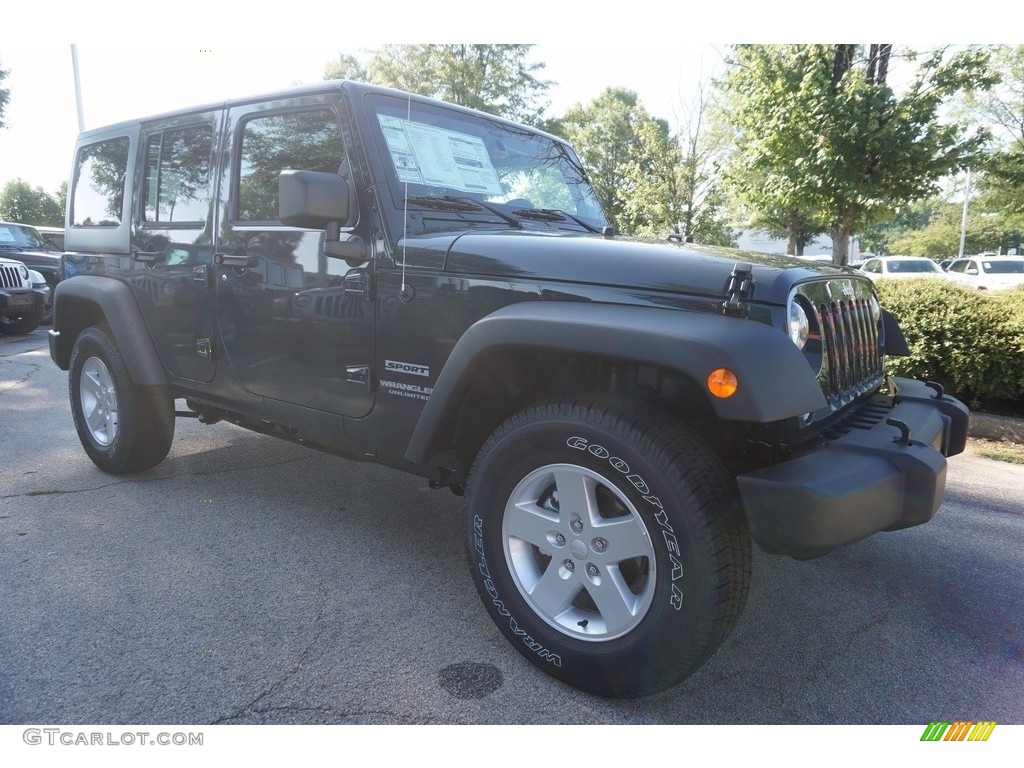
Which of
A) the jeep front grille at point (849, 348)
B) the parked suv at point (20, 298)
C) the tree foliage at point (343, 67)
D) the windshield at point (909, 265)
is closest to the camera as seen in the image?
the jeep front grille at point (849, 348)

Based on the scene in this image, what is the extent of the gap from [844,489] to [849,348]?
33.7 inches

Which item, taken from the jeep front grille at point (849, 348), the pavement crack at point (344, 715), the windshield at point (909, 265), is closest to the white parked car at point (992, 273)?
the windshield at point (909, 265)

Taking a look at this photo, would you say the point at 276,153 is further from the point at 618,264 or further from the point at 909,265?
the point at 909,265

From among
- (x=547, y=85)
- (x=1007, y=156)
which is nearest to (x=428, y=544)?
(x=1007, y=156)

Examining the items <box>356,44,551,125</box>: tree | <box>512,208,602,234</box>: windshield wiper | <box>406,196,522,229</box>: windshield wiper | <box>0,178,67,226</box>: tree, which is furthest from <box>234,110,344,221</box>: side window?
<box>0,178,67,226</box>: tree

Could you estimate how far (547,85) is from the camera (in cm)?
2053

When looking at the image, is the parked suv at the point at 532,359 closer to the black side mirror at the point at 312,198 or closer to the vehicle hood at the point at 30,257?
the black side mirror at the point at 312,198

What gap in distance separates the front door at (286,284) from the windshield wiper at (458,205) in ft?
1.17

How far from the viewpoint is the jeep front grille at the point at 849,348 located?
236 centimetres

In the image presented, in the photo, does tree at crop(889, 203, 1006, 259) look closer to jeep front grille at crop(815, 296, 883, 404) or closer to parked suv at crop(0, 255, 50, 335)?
parked suv at crop(0, 255, 50, 335)

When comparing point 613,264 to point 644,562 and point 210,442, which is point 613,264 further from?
point 210,442

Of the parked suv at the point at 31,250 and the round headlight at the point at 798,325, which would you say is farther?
the parked suv at the point at 31,250

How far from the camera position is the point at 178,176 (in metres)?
3.71

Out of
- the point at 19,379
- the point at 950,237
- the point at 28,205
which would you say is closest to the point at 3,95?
the point at 19,379
